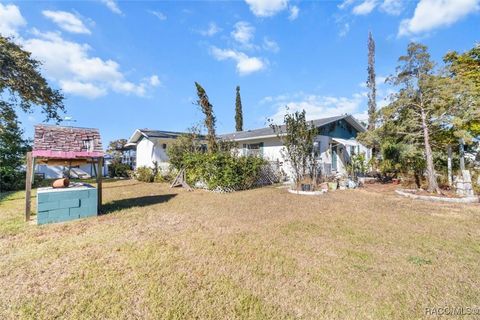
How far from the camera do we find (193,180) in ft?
42.7

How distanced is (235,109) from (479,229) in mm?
32402

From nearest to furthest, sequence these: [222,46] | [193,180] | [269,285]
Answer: [269,285], [193,180], [222,46]

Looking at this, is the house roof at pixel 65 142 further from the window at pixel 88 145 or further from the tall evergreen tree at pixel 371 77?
the tall evergreen tree at pixel 371 77

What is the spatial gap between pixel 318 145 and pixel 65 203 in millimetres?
14246

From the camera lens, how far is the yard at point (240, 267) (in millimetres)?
2580

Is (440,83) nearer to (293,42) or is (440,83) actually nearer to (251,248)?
(293,42)

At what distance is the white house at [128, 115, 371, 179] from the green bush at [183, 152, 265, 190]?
9.05 ft

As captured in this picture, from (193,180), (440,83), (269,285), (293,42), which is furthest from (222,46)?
(269,285)

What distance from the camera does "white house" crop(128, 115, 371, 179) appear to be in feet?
52.2

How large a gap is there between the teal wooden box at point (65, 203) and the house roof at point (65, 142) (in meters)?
0.99

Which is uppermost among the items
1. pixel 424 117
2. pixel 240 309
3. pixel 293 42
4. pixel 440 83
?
pixel 293 42

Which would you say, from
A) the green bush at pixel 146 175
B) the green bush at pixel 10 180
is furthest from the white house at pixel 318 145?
the green bush at pixel 10 180

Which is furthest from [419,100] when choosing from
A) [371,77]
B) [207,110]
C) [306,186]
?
[371,77]

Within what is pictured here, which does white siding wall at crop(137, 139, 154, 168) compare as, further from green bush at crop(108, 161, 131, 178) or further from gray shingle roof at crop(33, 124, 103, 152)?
gray shingle roof at crop(33, 124, 103, 152)
